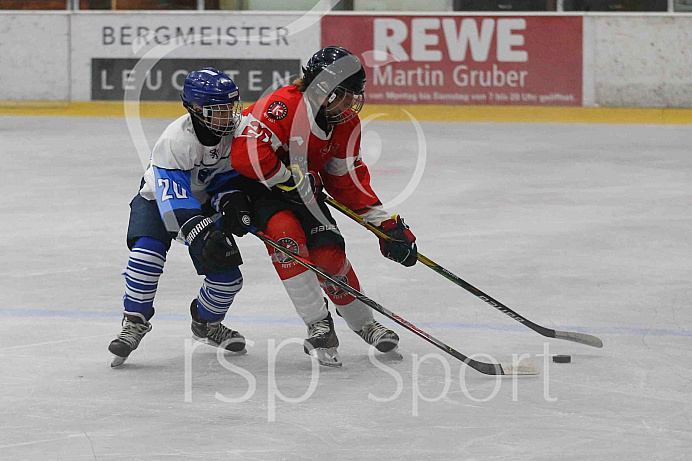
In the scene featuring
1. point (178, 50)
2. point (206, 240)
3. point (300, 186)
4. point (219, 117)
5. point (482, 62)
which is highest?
point (178, 50)

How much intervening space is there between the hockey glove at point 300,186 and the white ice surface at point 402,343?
564mm

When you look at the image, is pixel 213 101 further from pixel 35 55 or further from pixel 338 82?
pixel 35 55

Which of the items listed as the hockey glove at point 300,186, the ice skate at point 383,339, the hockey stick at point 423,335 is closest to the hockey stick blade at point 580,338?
the hockey stick at point 423,335

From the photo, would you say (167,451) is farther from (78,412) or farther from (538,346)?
(538,346)

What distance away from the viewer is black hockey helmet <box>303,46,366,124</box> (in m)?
3.46

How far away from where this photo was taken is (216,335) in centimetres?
374

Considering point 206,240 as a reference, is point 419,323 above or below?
below

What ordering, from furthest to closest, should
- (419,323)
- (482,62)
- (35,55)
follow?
1. (35,55)
2. (482,62)
3. (419,323)

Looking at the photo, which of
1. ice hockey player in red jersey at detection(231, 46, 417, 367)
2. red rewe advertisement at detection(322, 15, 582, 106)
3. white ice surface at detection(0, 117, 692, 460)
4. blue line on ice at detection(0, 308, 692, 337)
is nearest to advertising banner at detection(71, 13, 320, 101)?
red rewe advertisement at detection(322, 15, 582, 106)

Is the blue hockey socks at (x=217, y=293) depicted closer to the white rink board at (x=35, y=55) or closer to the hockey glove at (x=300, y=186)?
the hockey glove at (x=300, y=186)

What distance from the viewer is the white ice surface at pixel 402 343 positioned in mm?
2830

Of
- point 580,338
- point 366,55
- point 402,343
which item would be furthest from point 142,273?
point 366,55

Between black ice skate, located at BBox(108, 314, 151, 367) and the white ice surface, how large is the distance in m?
0.07

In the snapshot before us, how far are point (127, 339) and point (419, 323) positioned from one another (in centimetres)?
116
